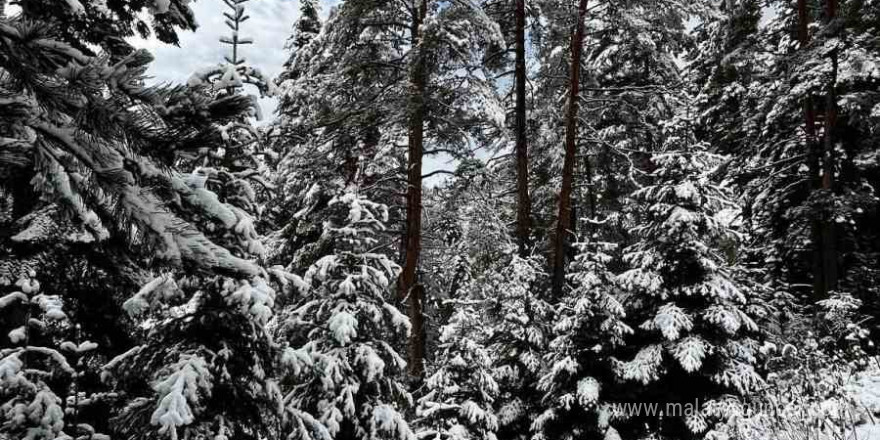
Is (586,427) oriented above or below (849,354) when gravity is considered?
below

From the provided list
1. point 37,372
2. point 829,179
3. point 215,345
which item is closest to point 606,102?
point 829,179

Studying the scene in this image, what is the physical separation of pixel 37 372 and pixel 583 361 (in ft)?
26.0

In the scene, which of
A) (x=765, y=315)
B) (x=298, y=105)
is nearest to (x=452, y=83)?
(x=298, y=105)

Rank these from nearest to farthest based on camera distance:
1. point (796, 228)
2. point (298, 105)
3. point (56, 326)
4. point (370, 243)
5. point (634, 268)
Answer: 1. point (56, 326)
2. point (370, 243)
3. point (634, 268)
4. point (796, 228)
5. point (298, 105)

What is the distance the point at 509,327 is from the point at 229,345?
6.17 m

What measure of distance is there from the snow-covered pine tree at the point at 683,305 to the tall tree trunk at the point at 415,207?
3.77 m

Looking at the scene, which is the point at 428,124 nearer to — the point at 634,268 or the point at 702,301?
the point at 634,268

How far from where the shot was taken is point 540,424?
895 centimetres

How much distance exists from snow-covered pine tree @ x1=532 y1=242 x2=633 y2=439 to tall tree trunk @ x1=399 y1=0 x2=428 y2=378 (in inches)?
101

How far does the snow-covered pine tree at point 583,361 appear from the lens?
348 inches

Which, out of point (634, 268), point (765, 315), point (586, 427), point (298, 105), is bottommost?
point (586, 427)

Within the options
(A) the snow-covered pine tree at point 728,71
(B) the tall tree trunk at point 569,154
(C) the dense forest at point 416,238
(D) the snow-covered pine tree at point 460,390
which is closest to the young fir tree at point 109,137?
(C) the dense forest at point 416,238

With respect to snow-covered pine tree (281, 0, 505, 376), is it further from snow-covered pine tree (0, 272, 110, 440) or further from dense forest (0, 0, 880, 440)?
snow-covered pine tree (0, 272, 110, 440)

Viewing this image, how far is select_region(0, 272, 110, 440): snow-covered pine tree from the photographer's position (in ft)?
13.1
